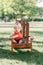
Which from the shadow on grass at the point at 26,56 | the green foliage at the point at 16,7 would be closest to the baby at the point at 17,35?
the shadow on grass at the point at 26,56

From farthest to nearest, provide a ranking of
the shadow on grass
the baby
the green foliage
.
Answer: the green foliage < the baby < the shadow on grass

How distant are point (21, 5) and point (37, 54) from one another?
36.5 m

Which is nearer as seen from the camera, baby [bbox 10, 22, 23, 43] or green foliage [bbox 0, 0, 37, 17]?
baby [bbox 10, 22, 23, 43]

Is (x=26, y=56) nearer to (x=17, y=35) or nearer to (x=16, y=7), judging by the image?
(x=17, y=35)

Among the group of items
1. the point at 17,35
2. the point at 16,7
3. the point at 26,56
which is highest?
the point at 17,35

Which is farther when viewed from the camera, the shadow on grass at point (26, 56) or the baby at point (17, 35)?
the baby at point (17, 35)

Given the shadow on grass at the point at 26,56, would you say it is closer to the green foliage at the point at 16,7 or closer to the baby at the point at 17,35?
the baby at the point at 17,35

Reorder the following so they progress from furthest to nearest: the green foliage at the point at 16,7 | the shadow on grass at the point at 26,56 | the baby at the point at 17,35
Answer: the green foliage at the point at 16,7, the baby at the point at 17,35, the shadow on grass at the point at 26,56

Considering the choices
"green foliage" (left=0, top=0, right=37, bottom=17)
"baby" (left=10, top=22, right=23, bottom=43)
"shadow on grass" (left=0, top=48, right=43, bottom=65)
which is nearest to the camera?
"shadow on grass" (left=0, top=48, right=43, bottom=65)

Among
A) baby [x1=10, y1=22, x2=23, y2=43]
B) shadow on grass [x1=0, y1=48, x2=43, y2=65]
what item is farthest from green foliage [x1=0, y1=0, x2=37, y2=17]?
shadow on grass [x1=0, y1=48, x2=43, y2=65]

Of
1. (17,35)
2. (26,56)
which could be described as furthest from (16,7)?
(26,56)

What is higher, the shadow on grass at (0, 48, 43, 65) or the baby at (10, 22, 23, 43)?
the baby at (10, 22, 23, 43)

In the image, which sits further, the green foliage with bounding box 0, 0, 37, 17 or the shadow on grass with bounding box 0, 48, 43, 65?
the green foliage with bounding box 0, 0, 37, 17

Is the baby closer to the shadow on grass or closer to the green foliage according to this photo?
the shadow on grass
